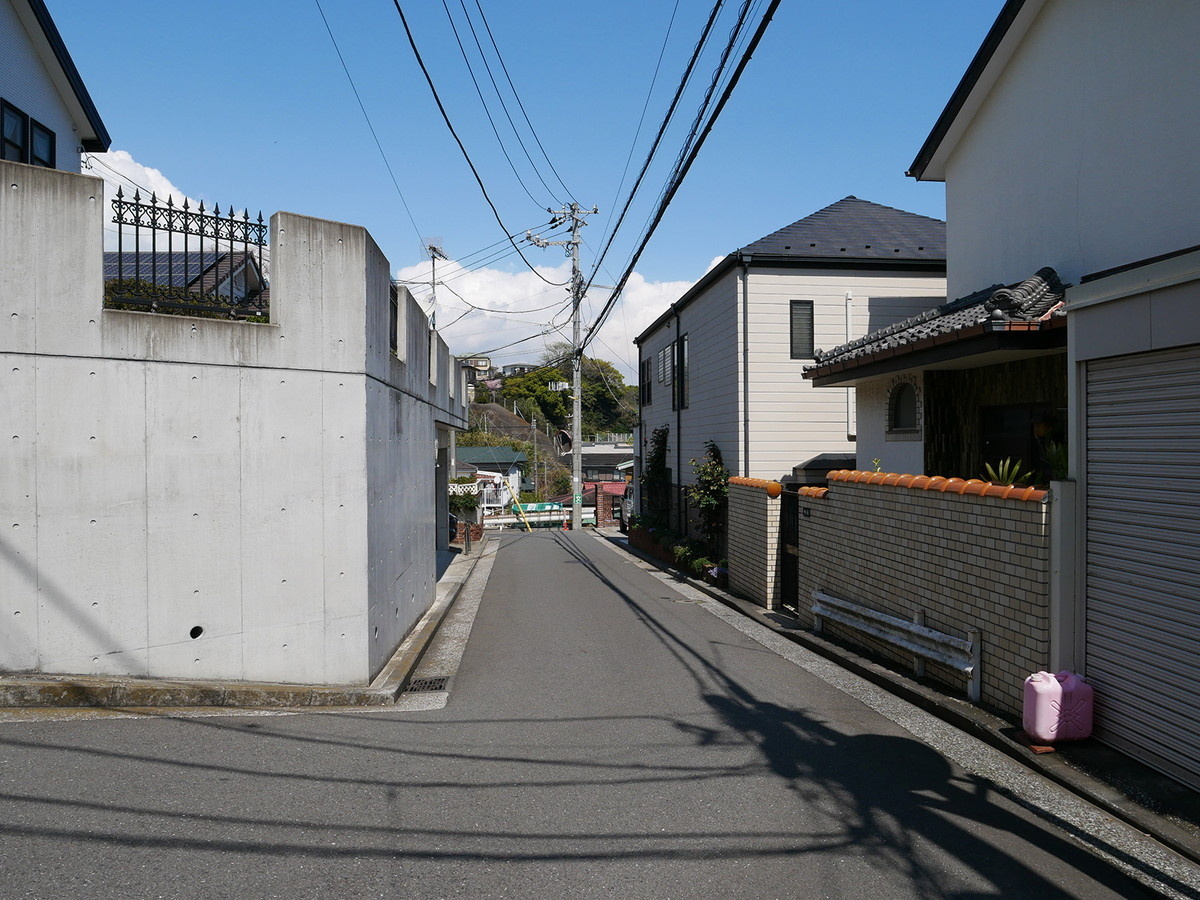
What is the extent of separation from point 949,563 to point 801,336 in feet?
35.7

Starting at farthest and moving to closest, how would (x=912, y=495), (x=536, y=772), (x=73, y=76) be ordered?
(x=73, y=76)
(x=912, y=495)
(x=536, y=772)

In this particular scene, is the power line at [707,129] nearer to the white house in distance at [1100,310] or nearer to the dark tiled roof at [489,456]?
the white house in distance at [1100,310]

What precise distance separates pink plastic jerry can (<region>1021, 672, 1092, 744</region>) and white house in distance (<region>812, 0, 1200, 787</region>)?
13 centimetres

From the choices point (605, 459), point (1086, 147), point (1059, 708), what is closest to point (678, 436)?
point (1086, 147)

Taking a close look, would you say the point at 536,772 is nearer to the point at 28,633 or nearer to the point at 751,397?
the point at 28,633

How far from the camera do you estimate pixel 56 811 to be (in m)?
4.66

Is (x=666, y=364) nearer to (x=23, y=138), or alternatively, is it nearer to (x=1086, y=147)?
(x=1086, y=147)

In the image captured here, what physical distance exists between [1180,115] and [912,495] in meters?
4.05

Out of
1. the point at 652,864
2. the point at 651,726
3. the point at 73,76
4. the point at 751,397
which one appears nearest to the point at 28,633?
the point at 651,726

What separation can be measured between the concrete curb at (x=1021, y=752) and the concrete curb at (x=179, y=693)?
455 centimetres

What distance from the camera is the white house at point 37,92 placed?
10.8m

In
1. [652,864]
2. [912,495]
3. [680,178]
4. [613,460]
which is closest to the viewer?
[652,864]

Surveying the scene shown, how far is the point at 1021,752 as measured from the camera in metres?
5.87

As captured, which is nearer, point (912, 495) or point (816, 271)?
point (912, 495)
